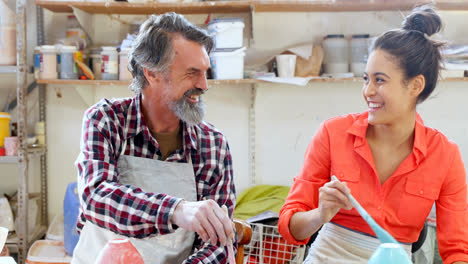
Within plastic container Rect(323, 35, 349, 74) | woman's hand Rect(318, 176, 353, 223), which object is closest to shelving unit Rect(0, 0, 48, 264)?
plastic container Rect(323, 35, 349, 74)

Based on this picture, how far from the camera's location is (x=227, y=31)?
238 centimetres

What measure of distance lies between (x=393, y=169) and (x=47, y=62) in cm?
178

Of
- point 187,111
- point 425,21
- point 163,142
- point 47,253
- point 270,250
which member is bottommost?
point 47,253

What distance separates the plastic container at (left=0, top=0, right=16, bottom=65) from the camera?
95.9 inches

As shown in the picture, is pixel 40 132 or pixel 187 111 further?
pixel 40 132

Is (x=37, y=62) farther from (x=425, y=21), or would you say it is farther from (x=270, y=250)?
(x=425, y=21)

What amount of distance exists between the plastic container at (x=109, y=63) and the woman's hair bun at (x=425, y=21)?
1.47m

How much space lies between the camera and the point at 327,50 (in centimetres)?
250

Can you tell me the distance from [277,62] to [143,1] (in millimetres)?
716

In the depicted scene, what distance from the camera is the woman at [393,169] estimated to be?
148 cm

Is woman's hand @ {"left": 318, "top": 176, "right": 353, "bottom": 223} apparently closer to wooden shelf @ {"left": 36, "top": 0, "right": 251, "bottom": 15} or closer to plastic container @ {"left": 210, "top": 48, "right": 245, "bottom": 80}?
plastic container @ {"left": 210, "top": 48, "right": 245, "bottom": 80}

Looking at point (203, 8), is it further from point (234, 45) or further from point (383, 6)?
point (383, 6)

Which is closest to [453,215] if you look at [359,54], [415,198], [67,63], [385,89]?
[415,198]

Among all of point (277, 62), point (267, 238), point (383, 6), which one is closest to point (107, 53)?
point (277, 62)
